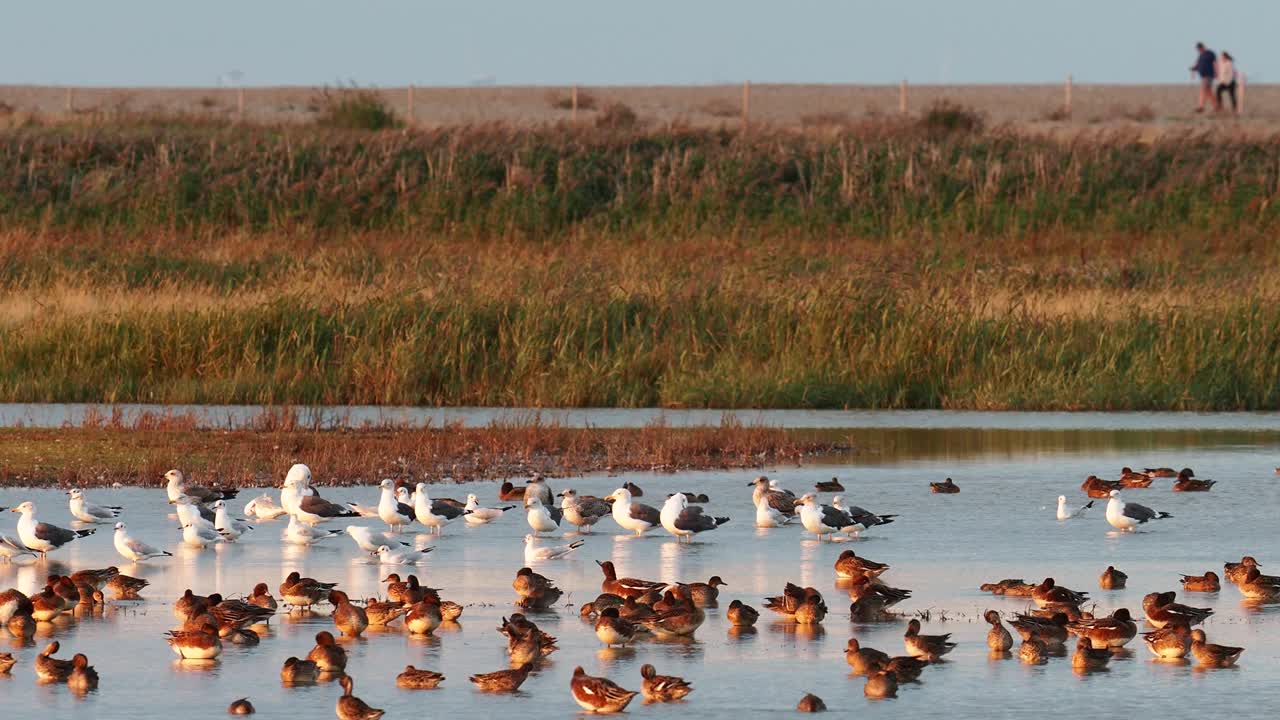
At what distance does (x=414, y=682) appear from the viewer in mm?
10117

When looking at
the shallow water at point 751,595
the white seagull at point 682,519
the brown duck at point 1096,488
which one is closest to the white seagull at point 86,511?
the shallow water at point 751,595

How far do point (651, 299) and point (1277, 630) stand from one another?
18.7 meters

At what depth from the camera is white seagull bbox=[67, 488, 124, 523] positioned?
604 inches

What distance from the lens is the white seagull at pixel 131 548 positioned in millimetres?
13805

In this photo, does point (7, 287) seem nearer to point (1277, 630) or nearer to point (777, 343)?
point (777, 343)

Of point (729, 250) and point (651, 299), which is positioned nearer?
point (651, 299)

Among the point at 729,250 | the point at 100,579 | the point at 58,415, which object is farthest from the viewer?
the point at 729,250

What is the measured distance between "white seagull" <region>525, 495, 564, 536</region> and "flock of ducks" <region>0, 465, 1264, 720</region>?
0.6 inches

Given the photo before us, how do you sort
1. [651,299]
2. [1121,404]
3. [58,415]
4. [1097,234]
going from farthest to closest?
[1097,234] < [651,299] < [1121,404] < [58,415]

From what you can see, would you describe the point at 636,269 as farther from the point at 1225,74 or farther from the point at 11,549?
the point at 1225,74

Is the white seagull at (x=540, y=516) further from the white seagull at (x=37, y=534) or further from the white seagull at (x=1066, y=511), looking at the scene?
the white seagull at (x=1066, y=511)

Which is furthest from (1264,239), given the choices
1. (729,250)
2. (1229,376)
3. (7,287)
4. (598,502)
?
(598,502)

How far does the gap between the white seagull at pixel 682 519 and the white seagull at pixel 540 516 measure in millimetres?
829

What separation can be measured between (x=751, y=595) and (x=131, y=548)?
4132mm
